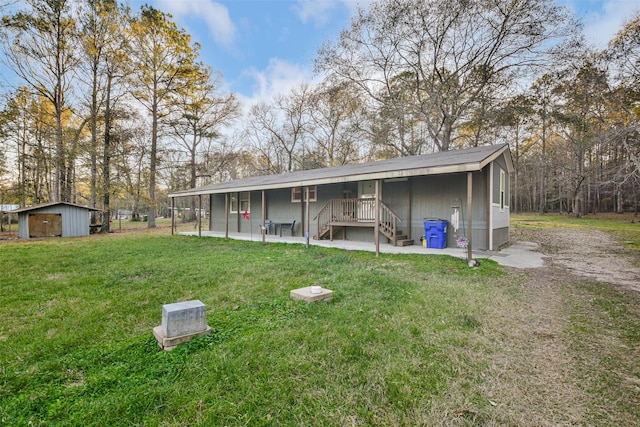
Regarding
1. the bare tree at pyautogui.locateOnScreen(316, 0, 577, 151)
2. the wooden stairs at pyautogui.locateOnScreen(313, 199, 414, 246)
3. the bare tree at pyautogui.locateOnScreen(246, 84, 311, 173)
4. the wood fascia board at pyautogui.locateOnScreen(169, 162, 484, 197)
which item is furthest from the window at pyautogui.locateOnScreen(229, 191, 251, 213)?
the bare tree at pyautogui.locateOnScreen(246, 84, 311, 173)

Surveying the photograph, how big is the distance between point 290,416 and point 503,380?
175 centimetres

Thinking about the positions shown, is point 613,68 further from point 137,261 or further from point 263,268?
point 137,261

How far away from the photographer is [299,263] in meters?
6.92

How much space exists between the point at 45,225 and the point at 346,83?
17658mm

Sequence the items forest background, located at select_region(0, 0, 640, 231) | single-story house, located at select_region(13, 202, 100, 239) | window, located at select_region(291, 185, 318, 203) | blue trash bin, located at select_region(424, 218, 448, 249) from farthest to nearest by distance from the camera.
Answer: forest background, located at select_region(0, 0, 640, 231) → single-story house, located at select_region(13, 202, 100, 239) → window, located at select_region(291, 185, 318, 203) → blue trash bin, located at select_region(424, 218, 448, 249)

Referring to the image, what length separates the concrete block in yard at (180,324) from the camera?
9.23 feet

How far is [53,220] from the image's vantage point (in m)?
14.1

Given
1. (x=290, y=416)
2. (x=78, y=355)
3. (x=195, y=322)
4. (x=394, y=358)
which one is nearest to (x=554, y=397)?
(x=394, y=358)

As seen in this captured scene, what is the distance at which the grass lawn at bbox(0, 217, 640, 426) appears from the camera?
197 cm

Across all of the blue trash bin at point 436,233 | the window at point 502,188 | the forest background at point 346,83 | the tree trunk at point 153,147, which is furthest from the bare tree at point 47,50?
the window at point 502,188

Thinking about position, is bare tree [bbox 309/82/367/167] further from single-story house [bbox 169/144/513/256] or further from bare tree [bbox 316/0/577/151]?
single-story house [bbox 169/144/513/256]

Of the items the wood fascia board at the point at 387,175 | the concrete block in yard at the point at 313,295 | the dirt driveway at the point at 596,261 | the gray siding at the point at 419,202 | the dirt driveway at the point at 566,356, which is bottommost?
the dirt driveway at the point at 566,356

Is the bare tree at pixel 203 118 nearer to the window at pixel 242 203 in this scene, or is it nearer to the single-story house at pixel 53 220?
the window at pixel 242 203

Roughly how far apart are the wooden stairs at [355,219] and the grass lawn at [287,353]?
4.21 meters
